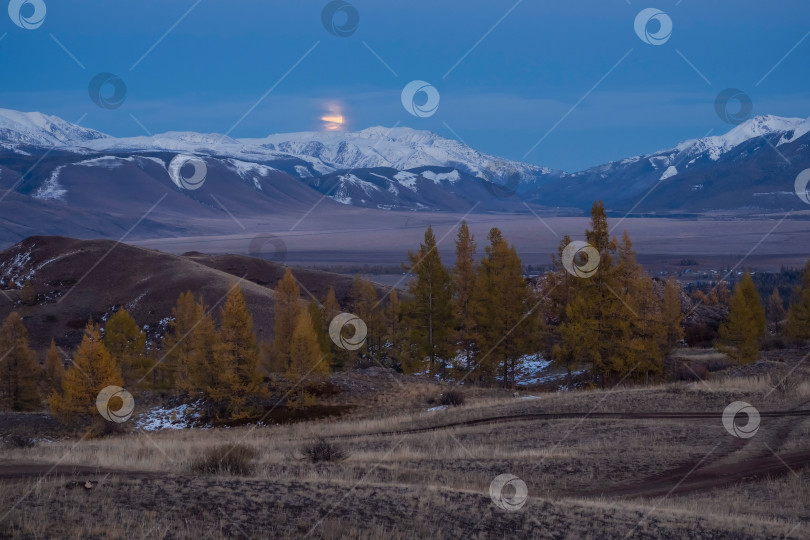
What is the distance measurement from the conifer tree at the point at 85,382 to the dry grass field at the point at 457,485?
17.1m

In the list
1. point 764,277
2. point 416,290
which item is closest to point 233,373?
point 416,290

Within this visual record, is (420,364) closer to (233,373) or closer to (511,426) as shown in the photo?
(233,373)

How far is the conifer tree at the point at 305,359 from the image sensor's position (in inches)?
1618

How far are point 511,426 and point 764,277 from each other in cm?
16174

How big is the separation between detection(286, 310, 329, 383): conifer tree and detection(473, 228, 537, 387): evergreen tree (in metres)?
10.9

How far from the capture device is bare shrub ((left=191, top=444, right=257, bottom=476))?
13523 millimetres

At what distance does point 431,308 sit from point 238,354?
13799 mm

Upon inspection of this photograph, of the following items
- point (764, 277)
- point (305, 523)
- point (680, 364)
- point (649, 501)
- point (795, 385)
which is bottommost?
point (305, 523)

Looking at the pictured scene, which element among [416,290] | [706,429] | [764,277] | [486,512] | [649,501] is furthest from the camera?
[764,277]

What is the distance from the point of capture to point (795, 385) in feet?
98.0

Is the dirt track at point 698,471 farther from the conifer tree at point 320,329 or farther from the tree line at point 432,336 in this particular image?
the conifer tree at point 320,329

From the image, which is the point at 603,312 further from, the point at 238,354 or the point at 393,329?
the point at 393,329

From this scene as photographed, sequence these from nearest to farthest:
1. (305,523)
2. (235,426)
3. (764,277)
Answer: (305,523) → (235,426) → (764,277)

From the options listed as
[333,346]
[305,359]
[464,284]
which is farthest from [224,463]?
[333,346]
